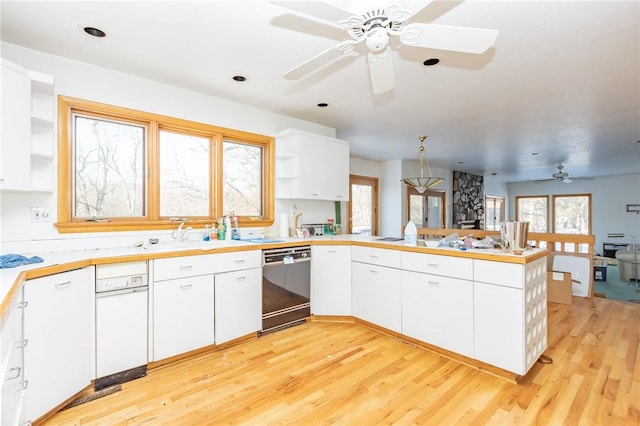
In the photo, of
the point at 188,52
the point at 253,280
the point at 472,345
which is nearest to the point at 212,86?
the point at 188,52

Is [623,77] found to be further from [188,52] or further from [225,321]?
[225,321]

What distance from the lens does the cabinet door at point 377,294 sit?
2842mm

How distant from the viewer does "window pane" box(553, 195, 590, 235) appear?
9734 millimetres

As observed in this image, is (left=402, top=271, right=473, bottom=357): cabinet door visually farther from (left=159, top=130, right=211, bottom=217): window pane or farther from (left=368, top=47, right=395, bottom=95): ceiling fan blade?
(left=159, top=130, right=211, bottom=217): window pane

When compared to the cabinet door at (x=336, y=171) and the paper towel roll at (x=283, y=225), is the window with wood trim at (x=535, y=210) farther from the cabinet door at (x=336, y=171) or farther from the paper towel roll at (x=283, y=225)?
the paper towel roll at (x=283, y=225)

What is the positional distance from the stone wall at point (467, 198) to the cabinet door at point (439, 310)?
6.13m

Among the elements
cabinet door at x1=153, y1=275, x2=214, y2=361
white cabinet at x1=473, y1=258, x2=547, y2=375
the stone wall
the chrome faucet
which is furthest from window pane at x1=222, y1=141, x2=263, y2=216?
the stone wall

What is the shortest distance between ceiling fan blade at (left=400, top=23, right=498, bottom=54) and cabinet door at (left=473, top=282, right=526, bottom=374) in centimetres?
159

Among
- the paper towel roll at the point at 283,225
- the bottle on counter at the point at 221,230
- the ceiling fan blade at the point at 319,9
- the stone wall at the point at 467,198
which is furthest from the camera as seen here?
the stone wall at the point at 467,198

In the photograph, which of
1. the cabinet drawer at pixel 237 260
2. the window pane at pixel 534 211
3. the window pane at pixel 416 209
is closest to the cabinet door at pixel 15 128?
the cabinet drawer at pixel 237 260

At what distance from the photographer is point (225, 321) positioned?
8.63ft

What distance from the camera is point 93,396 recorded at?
6.44 ft

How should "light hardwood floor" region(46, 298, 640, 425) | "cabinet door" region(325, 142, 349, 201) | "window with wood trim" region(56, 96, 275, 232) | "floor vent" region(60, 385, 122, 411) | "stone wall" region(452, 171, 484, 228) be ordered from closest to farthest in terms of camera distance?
"light hardwood floor" region(46, 298, 640, 425) → "floor vent" region(60, 385, 122, 411) → "window with wood trim" region(56, 96, 275, 232) → "cabinet door" region(325, 142, 349, 201) → "stone wall" region(452, 171, 484, 228)

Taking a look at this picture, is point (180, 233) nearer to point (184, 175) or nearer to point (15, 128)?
point (184, 175)
